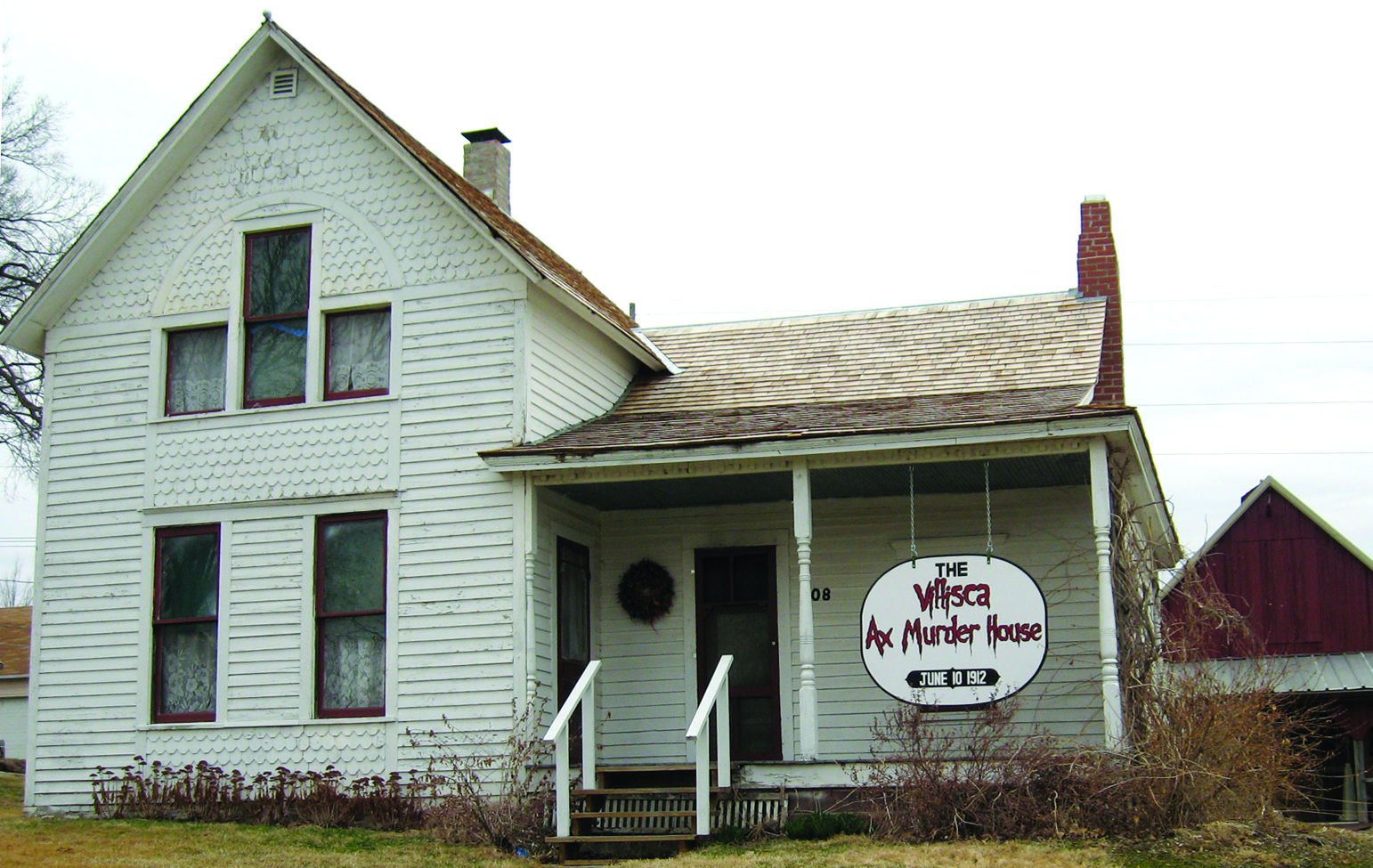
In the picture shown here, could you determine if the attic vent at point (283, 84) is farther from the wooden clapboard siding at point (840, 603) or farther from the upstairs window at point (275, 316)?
the wooden clapboard siding at point (840, 603)

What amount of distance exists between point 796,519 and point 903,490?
2424 mm

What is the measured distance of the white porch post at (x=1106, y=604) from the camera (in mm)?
12539

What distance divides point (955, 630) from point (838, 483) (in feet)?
8.43

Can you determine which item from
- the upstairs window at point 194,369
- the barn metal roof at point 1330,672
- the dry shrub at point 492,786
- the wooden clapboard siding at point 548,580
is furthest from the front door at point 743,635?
the barn metal roof at point 1330,672

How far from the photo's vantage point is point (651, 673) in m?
16.3

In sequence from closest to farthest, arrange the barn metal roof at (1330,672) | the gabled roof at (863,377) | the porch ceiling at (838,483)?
1. the gabled roof at (863,377)
2. the porch ceiling at (838,483)
3. the barn metal roof at (1330,672)

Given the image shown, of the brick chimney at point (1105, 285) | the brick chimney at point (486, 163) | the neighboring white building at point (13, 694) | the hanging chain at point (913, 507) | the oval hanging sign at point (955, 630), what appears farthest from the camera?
the neighboring white building at point (13, 694)

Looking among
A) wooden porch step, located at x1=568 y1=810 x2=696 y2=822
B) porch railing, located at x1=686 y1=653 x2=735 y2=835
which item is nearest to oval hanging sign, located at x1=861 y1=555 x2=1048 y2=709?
porch railing, located at x1=686 y1=653 x2=735 y2=835

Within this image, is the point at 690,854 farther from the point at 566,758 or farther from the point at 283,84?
the point at 283,84

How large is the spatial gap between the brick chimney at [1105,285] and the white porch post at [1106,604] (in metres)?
4.32

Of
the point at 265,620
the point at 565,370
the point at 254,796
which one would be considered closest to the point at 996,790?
the point at 565,370

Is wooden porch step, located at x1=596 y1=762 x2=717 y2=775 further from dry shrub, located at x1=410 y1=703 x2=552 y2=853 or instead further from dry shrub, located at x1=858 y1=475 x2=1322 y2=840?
dry shrub, located at x1=858 y1=475 x2=1322 y2=840

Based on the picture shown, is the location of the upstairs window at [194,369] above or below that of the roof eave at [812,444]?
above

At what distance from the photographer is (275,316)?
15.8 metres
